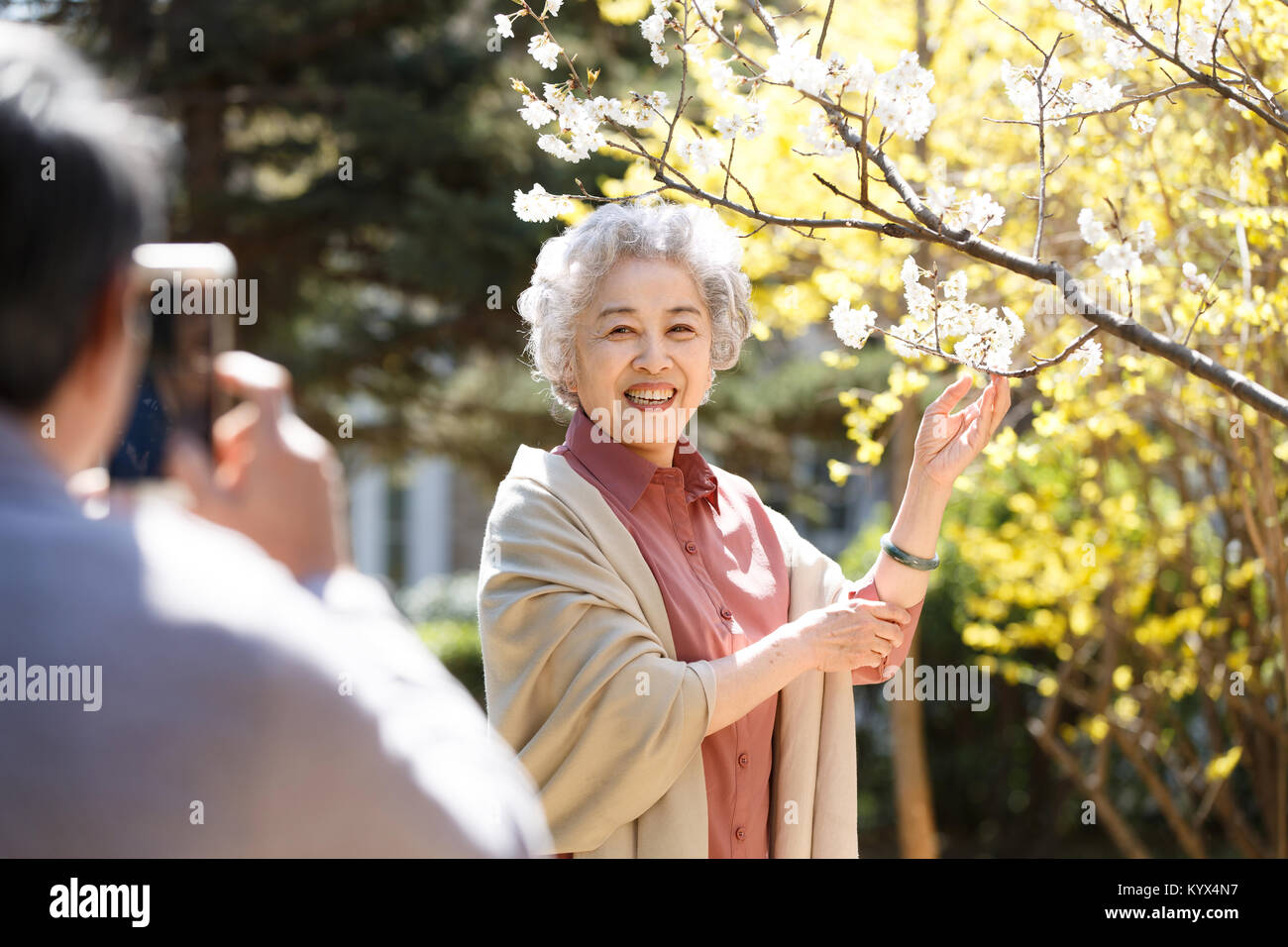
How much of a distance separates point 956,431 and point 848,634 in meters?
0.45

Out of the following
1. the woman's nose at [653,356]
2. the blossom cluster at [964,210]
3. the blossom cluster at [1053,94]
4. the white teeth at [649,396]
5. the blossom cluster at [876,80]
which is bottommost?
the white teeth at [649,396]

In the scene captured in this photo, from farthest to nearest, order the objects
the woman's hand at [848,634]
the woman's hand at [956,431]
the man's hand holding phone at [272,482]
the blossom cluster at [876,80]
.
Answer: the woman's hand at [956,431] → the woman's hand at [848,634] → the blossom cluster at [876,80] → the man's hand holding phone at [272,482]

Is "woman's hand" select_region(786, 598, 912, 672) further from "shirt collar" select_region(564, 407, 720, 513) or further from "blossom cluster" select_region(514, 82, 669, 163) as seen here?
"blossom cluster" select_region(514, 82, 669, 163)

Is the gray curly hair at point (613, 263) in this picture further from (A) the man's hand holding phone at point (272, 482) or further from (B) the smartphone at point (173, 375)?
(A) the man's hand holding phone at point (272, 482)

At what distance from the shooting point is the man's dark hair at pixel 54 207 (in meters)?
0.77

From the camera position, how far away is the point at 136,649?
0.72 metres

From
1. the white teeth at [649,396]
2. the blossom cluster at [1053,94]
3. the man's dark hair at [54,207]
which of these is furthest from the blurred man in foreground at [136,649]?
the blossom cluster at [1053,94]

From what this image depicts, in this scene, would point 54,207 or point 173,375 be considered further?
point 173,375

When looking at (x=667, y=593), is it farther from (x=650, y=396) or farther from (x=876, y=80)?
(x=876, y=80)

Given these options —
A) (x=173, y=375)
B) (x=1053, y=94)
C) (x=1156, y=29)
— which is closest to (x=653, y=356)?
(x=1053, y=94)

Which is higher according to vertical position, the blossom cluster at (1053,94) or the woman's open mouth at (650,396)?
the blossom cluster at (1053,94)

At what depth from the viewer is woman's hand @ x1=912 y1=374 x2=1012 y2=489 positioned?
2205 millimetres

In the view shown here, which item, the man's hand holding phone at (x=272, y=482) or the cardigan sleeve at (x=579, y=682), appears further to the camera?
the cardigan sleeve at (x=579, y=682)

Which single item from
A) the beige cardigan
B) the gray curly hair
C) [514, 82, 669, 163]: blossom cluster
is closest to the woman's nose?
the gray curly hair
